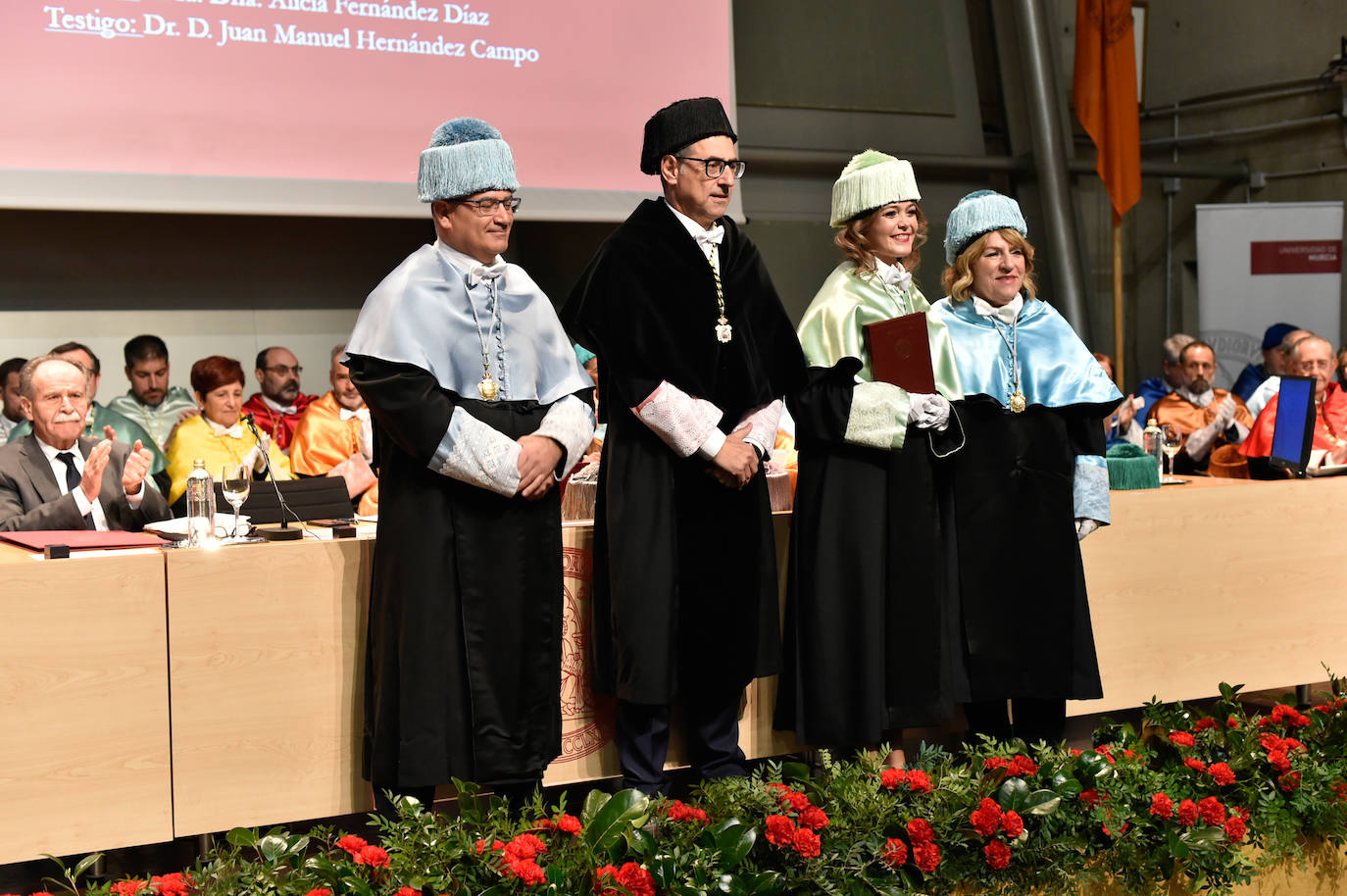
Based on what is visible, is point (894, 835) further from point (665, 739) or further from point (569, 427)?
point (569, 427)

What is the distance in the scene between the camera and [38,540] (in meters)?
2.89

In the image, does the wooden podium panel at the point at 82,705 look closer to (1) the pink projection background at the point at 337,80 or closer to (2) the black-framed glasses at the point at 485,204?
(2) the black-framed glasses at the point at 485,204

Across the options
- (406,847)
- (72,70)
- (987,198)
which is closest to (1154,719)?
(987,198)

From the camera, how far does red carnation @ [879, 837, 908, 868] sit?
2211mm

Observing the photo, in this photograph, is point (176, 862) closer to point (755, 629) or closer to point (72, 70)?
point (755, 629)

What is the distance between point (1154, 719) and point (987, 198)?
52.7 inches

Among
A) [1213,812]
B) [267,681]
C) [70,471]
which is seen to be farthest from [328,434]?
[1213,812]

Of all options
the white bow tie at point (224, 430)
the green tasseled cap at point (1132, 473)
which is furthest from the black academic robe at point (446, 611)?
the white bow tie at point (224, 430)

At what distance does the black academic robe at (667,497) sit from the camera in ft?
9.46

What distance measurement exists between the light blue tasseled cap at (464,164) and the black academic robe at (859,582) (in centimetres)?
89

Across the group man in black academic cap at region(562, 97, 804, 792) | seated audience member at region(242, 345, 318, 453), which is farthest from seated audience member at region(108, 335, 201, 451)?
man in black academic cap at region(562, 97, 804, 792)

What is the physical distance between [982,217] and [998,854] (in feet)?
5.41

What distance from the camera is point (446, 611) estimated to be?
2.73 metres

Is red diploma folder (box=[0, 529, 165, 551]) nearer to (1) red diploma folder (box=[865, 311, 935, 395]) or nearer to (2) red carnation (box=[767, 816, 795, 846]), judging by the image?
(2) red carnation (box=[767, 816, 795, 846])
